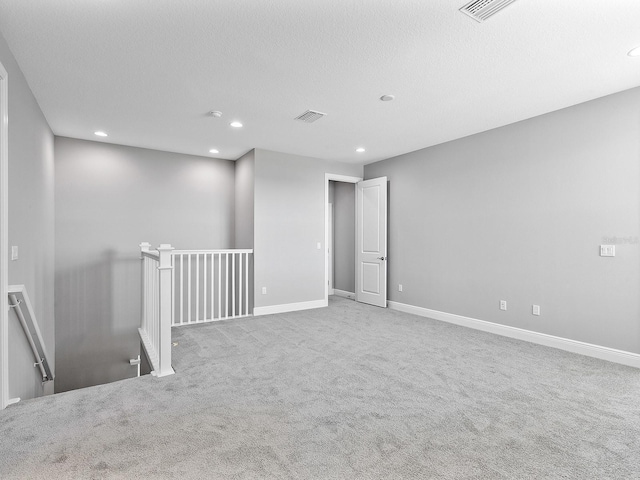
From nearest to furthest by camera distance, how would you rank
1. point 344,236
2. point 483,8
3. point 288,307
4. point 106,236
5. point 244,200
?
point 483,8, point 106,236, point 288,307, point 244,200, point 344,236

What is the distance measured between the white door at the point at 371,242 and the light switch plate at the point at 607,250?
2.90m

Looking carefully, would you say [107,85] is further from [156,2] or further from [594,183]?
[594,183]

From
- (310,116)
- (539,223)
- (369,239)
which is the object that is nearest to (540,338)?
(539,223)

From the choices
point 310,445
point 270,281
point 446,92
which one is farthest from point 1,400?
point 446,92

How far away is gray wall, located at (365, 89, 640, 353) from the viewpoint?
10.8 ft

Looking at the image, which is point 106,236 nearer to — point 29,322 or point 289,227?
point 29,322

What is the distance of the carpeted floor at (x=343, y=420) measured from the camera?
5.68 feet

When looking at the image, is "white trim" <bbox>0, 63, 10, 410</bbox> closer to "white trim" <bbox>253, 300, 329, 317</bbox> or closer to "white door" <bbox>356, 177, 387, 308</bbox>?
"white trim" <bbox>253, 300, 329, 317</bbox>

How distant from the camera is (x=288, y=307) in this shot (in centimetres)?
553

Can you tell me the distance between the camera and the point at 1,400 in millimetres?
2223

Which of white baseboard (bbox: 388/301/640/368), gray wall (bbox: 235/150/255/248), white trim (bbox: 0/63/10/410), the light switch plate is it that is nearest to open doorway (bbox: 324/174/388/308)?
white baseboard (bbox: 388/301/640/368)

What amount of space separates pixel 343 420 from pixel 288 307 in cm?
342

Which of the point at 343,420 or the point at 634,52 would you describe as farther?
the point at 634,52

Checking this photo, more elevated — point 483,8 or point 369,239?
point 483,8
